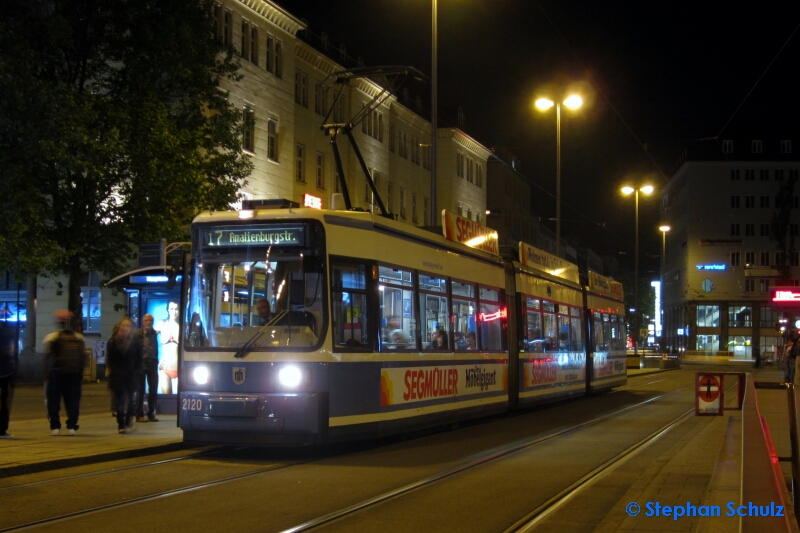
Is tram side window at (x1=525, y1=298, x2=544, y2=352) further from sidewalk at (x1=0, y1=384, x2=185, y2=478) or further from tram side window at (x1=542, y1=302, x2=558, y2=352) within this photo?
sidewalk at (x1=0, y1=384, x2=185, y2=478)

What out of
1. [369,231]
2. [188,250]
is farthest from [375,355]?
[188,250]

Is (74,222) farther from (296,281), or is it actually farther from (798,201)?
(798,201)

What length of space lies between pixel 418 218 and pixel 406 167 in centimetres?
379

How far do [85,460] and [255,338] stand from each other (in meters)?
2.50

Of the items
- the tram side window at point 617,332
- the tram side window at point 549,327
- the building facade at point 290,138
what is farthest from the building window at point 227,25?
the tram side window at point 549,327

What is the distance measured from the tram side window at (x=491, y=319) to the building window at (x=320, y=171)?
29.7 m

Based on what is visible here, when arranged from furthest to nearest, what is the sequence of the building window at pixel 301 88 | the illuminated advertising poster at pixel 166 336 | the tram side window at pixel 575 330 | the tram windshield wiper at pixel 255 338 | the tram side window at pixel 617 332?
the building window at pixel 301 88 < the tram side window at pixel 617 332 < the tram side window at pixel 575 330 < the illuminated advertising poster at pixel 166 336 < the tram windshield wiper at pixel 255 338

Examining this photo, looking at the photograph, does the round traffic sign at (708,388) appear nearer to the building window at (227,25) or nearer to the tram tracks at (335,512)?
the tram tracks at (335,512)

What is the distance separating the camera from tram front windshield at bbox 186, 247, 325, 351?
1245cm

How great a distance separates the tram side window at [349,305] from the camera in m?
12.7

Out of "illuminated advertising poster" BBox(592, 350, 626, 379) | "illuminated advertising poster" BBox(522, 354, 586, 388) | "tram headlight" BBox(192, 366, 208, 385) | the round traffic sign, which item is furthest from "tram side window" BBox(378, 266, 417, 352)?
"illuminated advertising poster" BBox(592, 350, 626, 379)

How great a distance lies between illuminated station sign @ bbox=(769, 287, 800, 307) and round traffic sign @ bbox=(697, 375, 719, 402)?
101 feet

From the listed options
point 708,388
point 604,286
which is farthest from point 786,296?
point 708,388

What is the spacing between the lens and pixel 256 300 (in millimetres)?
12539
